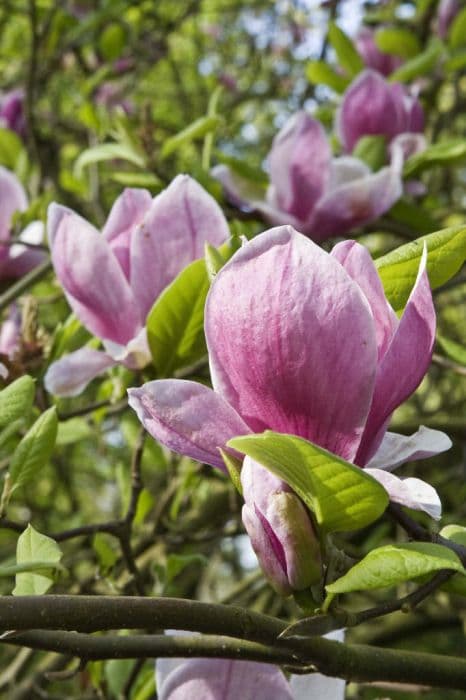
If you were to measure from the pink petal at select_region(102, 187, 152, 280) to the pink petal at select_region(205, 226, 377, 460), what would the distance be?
0.33 meters

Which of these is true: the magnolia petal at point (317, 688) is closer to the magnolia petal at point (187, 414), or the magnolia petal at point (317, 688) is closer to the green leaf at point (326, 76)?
the magnolia petal at point (187, 414)

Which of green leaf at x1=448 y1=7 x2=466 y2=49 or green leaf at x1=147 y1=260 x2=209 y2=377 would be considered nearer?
green leaf at x1=147 y1=260 x2=209 y2=377

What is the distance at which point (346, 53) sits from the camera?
1633mm

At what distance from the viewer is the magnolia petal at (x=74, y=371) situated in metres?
0.83

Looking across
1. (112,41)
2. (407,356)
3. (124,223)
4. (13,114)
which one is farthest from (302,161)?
(112,41)

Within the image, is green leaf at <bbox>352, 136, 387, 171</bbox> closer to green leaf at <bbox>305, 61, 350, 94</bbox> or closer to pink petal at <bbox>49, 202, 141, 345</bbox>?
green leaf at <bbox>305, 61, 350, 94</bbox>

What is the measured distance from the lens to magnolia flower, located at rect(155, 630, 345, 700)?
67 centimetres

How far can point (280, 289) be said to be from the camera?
1.64ft

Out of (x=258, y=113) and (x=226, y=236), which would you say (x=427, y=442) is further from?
(x=258, y=113)

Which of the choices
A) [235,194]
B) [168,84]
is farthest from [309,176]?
[168,84]

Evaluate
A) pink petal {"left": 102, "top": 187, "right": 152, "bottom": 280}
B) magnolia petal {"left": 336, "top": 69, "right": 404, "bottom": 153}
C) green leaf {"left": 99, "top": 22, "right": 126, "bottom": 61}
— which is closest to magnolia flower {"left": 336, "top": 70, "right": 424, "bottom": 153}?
magnolia petal {"left": 336, "top": 69, "right": 404, "bottom": 153}

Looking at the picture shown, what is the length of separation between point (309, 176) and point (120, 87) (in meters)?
1.75

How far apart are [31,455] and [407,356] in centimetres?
34

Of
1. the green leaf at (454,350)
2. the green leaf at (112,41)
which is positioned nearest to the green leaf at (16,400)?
the green leaf at (454,350)
